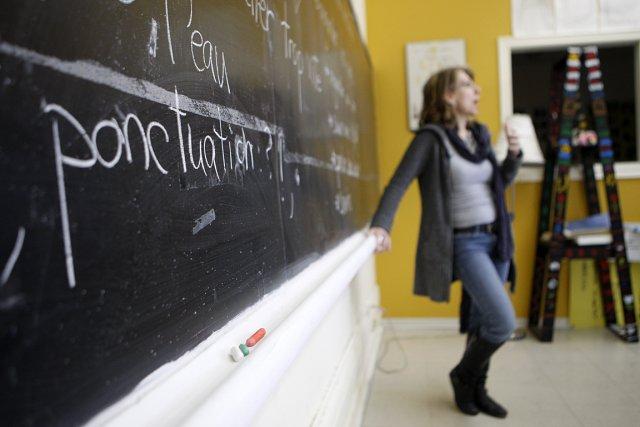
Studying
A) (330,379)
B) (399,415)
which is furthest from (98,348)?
(399,415)

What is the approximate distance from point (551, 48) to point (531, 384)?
219 centimetres

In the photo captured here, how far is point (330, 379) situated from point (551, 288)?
2.03m

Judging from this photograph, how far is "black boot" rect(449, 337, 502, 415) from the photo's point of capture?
6.11ft

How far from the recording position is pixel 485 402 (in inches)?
78.0

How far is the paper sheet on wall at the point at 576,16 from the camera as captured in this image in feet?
9.87

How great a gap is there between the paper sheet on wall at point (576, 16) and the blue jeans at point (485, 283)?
2.02m

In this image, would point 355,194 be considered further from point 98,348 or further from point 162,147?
point 98,348

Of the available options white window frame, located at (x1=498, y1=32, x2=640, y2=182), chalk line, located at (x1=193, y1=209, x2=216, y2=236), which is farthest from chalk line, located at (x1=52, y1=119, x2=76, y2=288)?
white window frame, located at (x1=498, y1=32, x2=640, y2=182)

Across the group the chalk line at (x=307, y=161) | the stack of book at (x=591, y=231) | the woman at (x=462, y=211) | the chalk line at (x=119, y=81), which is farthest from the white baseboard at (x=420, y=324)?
the chalk line at (x=119, y=81)

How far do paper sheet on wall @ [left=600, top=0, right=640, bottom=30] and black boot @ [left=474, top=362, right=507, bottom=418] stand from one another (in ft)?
8.11

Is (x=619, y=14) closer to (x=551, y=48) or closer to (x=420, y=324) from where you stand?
(x=551, y=48)

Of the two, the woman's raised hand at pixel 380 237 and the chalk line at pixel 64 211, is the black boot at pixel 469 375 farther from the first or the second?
the chalk line at pixel 64 211

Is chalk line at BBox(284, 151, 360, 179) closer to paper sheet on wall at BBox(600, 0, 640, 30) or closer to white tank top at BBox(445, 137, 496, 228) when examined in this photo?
white tank top at BBox(445, 137, 496, 228)

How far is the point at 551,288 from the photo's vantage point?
2896 mm
